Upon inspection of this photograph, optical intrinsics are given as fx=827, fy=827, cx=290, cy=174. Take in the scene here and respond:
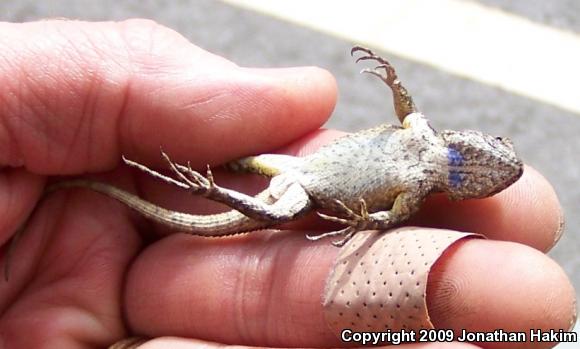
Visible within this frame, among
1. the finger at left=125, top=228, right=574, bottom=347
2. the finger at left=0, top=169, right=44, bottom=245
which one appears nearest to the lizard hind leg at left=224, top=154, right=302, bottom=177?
the finger at left=125, top=228, right=574, bottom=347

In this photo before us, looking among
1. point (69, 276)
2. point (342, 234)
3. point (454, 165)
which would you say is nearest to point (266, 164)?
point (342, 234)

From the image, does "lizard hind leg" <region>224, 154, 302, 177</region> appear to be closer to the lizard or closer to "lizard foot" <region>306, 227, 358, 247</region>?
the lizard

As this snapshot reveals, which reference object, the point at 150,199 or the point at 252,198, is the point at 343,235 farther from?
the point at 150,199

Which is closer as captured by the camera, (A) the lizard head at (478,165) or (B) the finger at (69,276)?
(A) the lizard head at (478,165)

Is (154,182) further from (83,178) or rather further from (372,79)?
(372,79)

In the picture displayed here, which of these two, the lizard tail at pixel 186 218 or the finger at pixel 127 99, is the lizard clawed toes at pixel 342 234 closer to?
the lizard tail at pixel 186 218

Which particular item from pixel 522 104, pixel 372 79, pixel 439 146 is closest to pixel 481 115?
pixel 522 104

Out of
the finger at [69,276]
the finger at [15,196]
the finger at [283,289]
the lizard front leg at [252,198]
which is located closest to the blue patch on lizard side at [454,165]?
the finger at [283,289]
